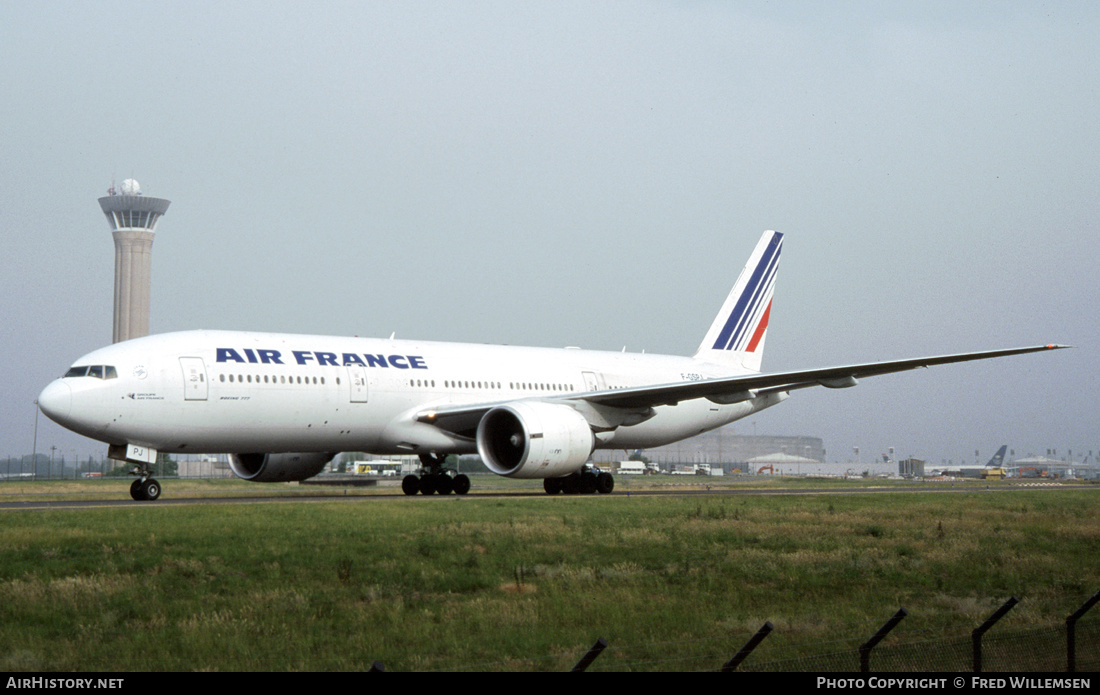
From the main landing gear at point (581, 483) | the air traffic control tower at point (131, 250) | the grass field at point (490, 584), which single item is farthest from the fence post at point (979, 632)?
the air traffic control tower at point (131, 250)

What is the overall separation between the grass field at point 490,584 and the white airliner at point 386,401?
138 inches

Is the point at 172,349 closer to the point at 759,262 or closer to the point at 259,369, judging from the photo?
the point at 259,369

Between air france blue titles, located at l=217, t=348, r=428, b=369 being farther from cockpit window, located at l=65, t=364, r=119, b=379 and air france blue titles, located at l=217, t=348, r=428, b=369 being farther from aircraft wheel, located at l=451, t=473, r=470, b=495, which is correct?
aircraft wheel, located at l=451, t=473, r=470, b=495

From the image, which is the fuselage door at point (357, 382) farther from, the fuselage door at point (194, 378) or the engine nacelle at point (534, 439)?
the fuselage door at point (194, 378)

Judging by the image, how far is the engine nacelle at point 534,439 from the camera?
2723 cm

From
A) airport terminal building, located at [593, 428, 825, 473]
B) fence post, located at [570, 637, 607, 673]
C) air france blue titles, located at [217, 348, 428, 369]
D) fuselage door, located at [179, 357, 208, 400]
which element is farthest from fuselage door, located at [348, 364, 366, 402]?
airport terminal building, located at [593, 428, 825, 473]

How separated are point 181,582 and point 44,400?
11592mm

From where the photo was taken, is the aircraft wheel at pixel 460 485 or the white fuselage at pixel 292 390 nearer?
the white fuselage at pixel 292 390

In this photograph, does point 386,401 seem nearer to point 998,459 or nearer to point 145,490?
point 145,490

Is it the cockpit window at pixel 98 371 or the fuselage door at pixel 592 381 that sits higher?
the fuselage door at pixel 592 381

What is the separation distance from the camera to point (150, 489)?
25.6 m

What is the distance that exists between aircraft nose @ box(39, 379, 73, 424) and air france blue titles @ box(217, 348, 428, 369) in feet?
10.6

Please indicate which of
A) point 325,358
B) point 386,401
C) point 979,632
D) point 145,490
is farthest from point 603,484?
point 979,632

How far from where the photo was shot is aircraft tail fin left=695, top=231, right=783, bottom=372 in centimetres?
4038
